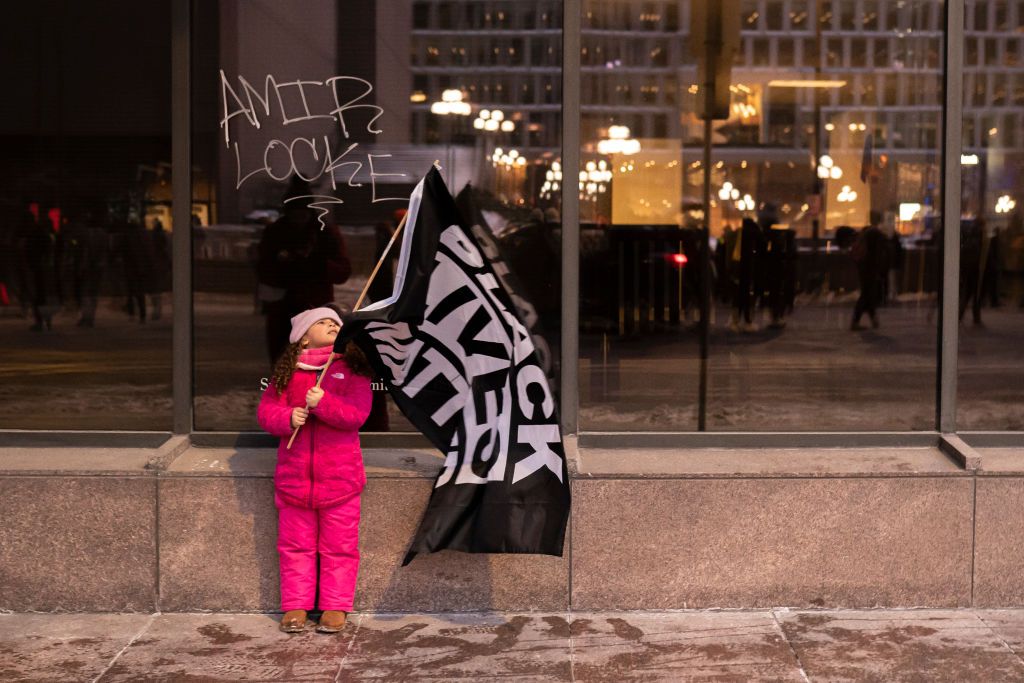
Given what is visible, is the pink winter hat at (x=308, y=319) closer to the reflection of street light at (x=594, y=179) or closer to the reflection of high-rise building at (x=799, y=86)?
the reflection of high-rise building at (x=799, y=86)

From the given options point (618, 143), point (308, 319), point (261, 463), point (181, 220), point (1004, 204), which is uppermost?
point (618, 143)

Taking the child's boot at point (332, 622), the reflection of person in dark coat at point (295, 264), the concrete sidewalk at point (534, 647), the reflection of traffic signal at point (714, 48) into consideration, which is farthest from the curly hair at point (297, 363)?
the reflection of traffic signal at point (714, 48)

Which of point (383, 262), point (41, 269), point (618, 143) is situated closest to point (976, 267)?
point (618, 143)

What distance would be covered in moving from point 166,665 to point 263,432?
1.51 meters

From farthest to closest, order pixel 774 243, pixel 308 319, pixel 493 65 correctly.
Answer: pixel 774 243
pixel 493 65
pixel 308 319

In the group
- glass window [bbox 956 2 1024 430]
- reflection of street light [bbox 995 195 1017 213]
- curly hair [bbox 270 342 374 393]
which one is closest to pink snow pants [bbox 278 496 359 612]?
curly hair [bbox 270 342 374 393]

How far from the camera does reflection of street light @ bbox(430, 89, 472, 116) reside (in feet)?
23.7

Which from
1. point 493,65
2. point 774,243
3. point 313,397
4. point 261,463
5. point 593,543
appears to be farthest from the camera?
point 774,243

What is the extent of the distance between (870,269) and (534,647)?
2697 millimetres

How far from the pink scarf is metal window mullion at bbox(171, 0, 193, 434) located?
3.40 feet

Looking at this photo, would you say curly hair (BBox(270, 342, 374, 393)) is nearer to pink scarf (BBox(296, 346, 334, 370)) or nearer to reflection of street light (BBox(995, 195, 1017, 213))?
pink scarf (BBox(296, 346, 334, 370))

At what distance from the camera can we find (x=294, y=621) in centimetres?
648

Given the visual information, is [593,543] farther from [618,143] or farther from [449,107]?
[449,107]

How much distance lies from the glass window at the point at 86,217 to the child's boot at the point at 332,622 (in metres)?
1.50
